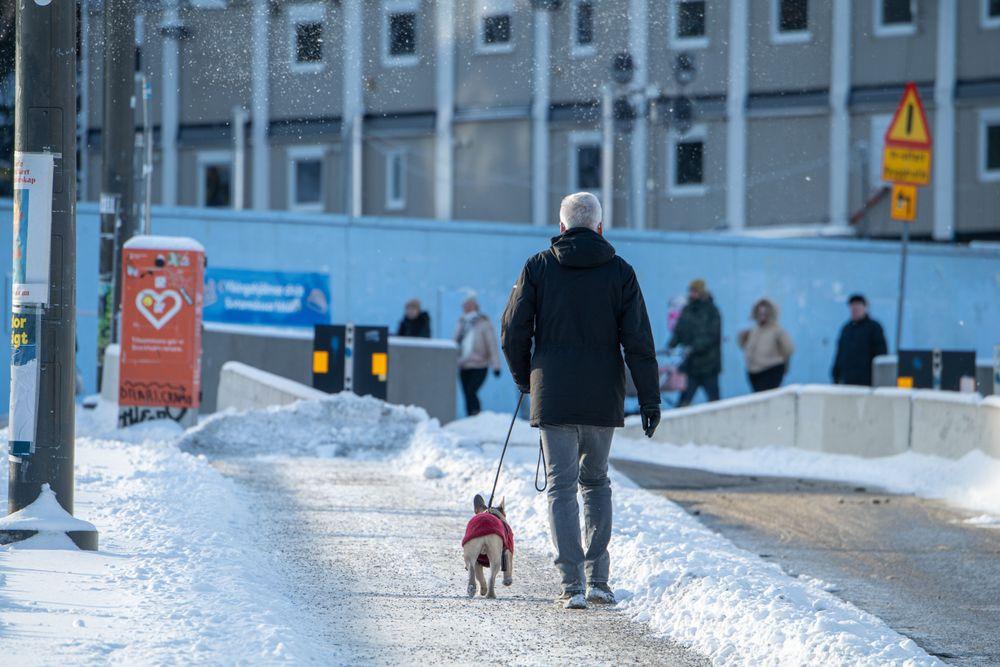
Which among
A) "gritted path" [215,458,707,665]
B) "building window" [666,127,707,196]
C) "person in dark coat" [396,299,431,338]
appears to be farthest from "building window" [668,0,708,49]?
"gritted path" [215,458,707,665]

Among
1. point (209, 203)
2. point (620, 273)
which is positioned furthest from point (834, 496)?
point (209, 203)

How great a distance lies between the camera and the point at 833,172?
3159 centimetres

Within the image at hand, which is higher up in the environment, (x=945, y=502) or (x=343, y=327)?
(x=343, y=327)

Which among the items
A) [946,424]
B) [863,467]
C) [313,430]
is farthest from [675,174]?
[313,430]

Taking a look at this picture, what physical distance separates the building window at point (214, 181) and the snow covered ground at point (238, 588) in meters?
24.4

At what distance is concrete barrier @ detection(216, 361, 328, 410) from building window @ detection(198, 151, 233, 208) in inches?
739

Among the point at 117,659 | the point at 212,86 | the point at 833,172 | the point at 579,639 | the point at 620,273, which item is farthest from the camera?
the point at 833,172

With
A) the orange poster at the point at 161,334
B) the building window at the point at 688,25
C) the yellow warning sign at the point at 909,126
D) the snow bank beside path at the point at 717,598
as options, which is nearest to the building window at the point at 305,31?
the orange poster at the point at 161,334

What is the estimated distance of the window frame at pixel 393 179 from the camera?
33625 mm

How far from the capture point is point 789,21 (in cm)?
3066

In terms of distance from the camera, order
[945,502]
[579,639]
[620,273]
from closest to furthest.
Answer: [579,639] < [620,273] < [945,502]

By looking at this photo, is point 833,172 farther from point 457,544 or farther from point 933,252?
point 457,544

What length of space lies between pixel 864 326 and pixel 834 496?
674 centimetres

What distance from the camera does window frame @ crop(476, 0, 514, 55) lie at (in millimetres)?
27913
